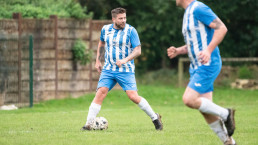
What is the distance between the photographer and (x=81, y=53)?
56.2 ft

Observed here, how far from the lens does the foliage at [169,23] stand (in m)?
24.4

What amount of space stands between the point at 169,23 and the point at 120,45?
16475 mm

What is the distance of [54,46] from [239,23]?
42.8ft

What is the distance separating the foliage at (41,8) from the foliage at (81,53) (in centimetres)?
102

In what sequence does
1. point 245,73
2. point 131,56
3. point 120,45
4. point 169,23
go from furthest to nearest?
point 169,23
point 245,73
point 120,45
point 131,56

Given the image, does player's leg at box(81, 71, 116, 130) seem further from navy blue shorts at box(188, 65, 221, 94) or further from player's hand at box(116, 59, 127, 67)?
navy blue shorts at box(188, 65, 221, 94)

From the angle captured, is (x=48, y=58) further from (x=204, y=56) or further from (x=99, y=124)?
(x=204, y=56)

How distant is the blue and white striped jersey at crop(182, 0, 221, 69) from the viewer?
242 inches

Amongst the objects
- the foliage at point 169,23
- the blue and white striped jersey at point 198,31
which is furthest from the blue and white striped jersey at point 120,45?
the foliage at point 169,23

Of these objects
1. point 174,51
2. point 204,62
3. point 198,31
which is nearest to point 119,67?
point 174,51

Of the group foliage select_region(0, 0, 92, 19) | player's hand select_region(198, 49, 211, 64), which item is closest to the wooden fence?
foliage select_region(0, 0, 92, 19)

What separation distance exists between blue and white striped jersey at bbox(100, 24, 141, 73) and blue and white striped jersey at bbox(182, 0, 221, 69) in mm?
2429

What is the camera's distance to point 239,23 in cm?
2614

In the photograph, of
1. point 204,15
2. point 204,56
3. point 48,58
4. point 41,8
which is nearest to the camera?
point 204,56
